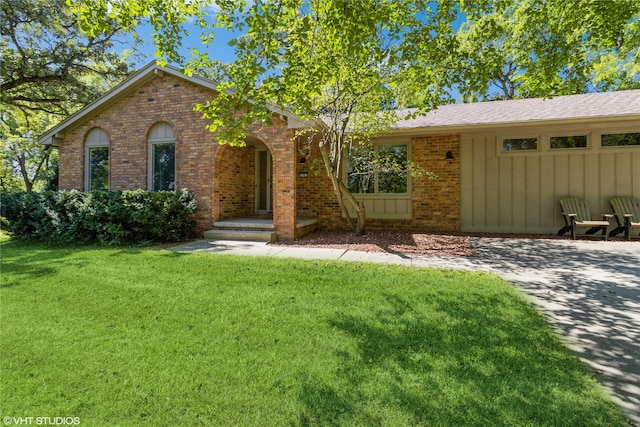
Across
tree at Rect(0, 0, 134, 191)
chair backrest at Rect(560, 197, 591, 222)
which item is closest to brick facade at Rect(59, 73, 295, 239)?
tree at Rect(0, 0, 134, 191)

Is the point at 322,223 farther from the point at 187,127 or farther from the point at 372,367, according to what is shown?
the point at 372,367

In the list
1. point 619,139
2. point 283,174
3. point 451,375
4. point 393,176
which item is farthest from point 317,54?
point 619,139

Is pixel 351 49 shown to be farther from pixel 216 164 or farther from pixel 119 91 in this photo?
pixel 119 91

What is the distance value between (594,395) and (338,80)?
6.27 m

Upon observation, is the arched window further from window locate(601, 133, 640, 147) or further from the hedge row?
window locate(601, 133, 640, 147)

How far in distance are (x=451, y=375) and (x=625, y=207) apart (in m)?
8.91

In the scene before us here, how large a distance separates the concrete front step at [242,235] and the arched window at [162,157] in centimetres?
191

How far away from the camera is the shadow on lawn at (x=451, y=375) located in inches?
70.1

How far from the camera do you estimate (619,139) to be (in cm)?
800

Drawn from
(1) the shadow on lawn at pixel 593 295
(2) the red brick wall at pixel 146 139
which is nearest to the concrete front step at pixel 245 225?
(2) the red brick wall at pixel 146 139

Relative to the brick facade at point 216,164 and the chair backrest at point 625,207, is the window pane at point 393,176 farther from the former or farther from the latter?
the chair backrest at point 625,207

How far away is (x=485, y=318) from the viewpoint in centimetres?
304

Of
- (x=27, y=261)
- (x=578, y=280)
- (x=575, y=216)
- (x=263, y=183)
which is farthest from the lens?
(x=263, y=183)

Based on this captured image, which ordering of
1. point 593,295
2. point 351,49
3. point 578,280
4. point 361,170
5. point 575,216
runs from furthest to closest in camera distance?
point 361,170
point 575,216
point 351,49
point 578,280
point 593,295
